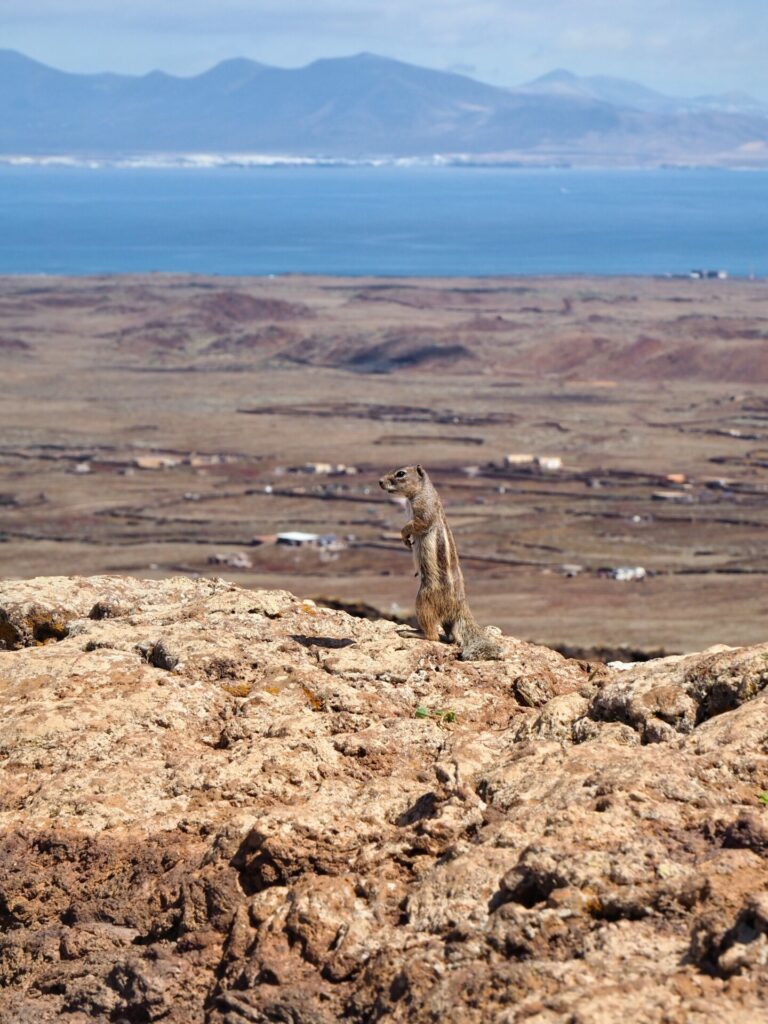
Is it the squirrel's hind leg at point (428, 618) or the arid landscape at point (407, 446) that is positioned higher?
the squirrel's hind leg at point (428, 618)

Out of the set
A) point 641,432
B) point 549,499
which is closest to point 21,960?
point 549,499

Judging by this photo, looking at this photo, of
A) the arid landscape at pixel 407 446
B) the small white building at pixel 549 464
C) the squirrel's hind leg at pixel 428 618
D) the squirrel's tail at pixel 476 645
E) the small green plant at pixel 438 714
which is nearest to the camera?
the small green plant at pixel 438 714

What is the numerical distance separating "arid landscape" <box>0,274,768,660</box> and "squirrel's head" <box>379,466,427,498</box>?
21.4 metres

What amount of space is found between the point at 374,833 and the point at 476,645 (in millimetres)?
2765

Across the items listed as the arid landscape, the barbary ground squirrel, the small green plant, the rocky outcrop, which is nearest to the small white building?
the arid landscape

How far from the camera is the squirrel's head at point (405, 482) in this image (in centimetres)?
1191

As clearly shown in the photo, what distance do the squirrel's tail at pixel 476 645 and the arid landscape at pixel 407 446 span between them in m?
22.9

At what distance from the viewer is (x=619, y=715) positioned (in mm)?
7863

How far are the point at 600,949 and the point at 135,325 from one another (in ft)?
429

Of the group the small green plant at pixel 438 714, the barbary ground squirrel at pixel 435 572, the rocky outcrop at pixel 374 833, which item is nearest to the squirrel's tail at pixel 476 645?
the barbary ground squirrel at pixel 435 572

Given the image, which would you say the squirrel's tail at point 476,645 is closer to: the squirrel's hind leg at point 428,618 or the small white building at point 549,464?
the squirrel's hind leg at point 428,618

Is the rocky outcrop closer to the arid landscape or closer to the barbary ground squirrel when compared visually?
the barbary ground squirrel

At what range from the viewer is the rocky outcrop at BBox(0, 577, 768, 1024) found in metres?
5.73

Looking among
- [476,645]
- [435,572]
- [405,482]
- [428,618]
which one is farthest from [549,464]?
[476,645]
